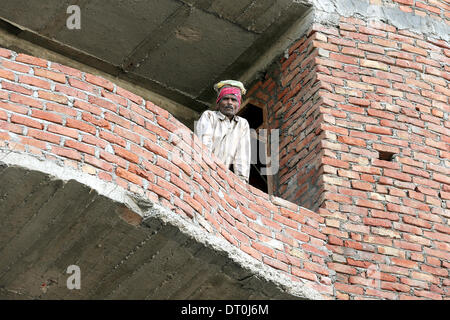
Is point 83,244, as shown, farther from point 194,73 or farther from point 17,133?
point 194,73

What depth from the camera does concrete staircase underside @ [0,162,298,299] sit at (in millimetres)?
7871

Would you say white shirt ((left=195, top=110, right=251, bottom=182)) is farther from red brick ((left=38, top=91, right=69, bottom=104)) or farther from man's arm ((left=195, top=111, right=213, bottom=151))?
red brick ((left=38, top=91, right=69, bottom=104))

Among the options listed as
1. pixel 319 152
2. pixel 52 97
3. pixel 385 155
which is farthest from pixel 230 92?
pixel 52 97

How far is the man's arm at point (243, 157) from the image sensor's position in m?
9.87

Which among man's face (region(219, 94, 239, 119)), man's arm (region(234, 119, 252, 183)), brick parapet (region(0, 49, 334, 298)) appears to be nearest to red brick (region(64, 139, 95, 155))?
brick parapet (region(0, 49, 334, 298))

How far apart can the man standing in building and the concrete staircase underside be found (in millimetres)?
1408

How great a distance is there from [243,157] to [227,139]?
9.1 inches

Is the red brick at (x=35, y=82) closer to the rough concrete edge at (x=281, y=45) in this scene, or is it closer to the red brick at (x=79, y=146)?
the red brick at (x=79, y=146)

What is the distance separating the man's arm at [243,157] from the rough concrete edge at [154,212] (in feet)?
3.91

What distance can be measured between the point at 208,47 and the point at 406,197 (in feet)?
9.21

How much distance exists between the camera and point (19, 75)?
26.6 ft

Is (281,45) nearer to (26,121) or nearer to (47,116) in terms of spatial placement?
(47,116)

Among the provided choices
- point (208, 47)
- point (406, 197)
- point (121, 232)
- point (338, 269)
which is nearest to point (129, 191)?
point (121, 232)

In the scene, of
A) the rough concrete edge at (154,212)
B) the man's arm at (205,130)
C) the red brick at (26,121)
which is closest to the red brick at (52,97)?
the red brick at (26,121)
